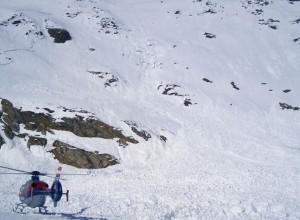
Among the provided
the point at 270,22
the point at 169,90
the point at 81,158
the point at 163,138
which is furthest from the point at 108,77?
the point at 270,22

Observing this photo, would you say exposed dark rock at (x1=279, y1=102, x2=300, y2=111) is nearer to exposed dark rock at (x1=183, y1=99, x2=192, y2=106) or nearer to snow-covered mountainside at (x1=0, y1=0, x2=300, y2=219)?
snow-covered mountainside at (x1=0, y1=0, x2=300, y2=219)

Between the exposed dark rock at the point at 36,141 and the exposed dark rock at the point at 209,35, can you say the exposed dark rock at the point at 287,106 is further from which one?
the exposed dark rock at the point at 36,141

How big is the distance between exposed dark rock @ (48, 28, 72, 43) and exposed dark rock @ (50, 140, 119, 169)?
66.9 ft

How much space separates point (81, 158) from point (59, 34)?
2263 centimetres

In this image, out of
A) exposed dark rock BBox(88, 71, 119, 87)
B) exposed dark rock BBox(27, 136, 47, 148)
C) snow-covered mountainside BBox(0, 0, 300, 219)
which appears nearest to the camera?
snow-covered mountainside BBox(0, 0, 300, 219)

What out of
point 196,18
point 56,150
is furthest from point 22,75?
point 196,18

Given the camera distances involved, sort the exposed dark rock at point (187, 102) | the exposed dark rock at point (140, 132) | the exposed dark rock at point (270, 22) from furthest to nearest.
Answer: the exposed dark rock at point (270, 22) → the exposed dark rock at point (187, 102) → the exposed dark rock at point (140, 132)

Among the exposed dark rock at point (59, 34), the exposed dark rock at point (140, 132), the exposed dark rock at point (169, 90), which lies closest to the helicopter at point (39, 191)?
the exposed dark rock at point (140, 132)

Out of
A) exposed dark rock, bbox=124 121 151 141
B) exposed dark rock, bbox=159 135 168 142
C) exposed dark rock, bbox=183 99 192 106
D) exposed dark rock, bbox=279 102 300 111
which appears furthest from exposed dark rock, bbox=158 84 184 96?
exposed dark rock, bbox=279 102 300 111

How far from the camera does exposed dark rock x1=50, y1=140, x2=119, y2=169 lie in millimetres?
24091

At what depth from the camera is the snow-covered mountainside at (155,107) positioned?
1891 cm

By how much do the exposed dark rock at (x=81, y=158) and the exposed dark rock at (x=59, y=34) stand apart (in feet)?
66.9

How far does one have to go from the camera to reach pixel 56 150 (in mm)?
24719

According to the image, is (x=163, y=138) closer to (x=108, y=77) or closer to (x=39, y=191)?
(x=108, y=77)
